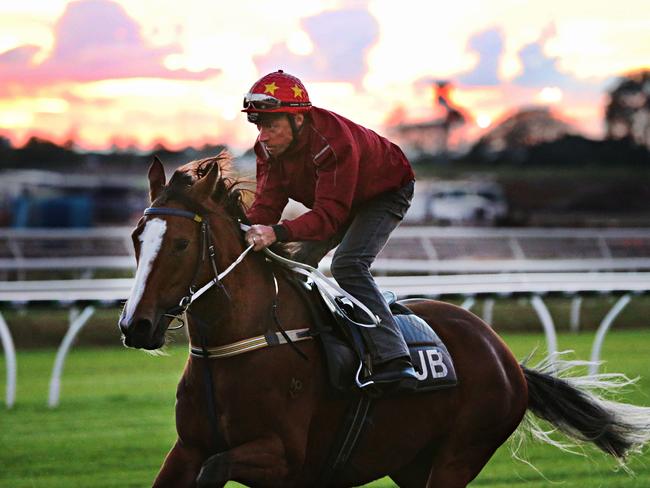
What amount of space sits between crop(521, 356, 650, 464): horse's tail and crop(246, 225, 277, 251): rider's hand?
1566 mm

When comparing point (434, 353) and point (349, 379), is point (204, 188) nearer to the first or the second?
point (349, 379)

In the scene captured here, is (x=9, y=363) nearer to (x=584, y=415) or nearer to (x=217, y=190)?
(x=584, y=415)

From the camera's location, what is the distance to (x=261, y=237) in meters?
4.24

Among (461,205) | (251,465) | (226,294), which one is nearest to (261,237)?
(226,294)

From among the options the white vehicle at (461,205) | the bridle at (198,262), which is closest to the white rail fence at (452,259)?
the bridle at (198,262)

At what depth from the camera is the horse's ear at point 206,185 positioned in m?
4.21

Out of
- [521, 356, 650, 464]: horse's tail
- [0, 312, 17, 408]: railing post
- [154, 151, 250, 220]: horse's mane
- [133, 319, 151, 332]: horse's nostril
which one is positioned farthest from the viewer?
[0, 312, 17, 408]: railing post

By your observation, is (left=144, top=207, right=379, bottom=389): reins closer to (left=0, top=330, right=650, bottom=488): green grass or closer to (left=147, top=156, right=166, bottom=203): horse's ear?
(left=147, top=156, right=166, bottom=203): horse's ear

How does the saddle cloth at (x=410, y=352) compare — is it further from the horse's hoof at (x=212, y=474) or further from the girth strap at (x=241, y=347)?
the horse's hoof at (x=212, y=474)

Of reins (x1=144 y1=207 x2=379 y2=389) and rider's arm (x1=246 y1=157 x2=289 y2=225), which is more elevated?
rider's arm (x1=246 y1=157 x2=289 y2=225)

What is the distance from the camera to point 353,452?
14.9 ft

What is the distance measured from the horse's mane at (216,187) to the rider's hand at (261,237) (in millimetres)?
155

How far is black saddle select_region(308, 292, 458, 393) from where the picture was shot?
443 centimetres

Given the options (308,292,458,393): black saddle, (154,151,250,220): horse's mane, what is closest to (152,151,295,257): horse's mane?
(154,151,250,220): horse's mane
